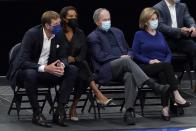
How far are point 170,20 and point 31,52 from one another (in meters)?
2.70

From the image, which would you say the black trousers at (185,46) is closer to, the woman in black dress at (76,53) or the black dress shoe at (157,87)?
the black dress shoe at (157,87)

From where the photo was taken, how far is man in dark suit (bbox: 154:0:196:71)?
34.1 ft

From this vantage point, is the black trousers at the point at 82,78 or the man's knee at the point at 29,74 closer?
the man's knee at the point at 29,74

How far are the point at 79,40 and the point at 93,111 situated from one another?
47.4 inches

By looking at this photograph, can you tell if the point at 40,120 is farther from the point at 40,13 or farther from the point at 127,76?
the point at 40,13

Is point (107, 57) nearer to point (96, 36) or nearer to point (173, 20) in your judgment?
point (96, 36)

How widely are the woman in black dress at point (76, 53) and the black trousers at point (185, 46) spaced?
1.92 metres

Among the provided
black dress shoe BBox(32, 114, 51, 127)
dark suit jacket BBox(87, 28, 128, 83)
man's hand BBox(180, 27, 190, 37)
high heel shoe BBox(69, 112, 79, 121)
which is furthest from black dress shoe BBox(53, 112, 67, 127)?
man's hand BBox(180, 27, 190, 37)

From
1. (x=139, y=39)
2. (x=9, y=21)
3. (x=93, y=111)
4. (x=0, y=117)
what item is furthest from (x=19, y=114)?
(x=9, y=21)

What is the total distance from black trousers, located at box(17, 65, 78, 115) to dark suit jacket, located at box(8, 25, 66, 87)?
8cm

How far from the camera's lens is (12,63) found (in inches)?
351

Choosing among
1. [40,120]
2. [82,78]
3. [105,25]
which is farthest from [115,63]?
[40,120]

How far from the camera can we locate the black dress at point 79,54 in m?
8.98

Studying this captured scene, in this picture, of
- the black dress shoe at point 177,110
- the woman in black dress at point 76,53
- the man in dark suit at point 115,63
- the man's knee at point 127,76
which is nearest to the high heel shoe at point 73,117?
the woman in black dress at point 76,53
